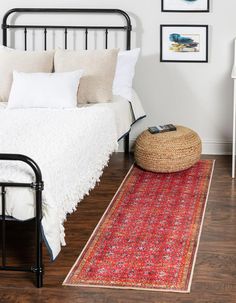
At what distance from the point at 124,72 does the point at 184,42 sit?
56 centimetres

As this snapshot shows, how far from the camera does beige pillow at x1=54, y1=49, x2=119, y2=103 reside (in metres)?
5.53

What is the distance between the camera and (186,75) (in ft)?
20.0

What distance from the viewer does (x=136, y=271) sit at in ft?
11.8

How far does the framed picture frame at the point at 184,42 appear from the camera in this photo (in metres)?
6.00

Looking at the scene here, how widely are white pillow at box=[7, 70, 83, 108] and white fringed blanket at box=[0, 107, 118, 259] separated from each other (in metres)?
0.16

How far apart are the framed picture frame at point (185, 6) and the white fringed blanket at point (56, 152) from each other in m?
1.24

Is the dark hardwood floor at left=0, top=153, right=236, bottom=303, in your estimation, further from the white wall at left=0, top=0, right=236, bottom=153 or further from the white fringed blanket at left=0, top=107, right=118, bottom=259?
the white wall at left=0, top=0, right=236, bottom=153

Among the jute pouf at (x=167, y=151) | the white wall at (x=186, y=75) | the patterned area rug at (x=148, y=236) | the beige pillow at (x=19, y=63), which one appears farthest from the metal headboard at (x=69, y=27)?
the patterned area rug at (x=148, y=236)

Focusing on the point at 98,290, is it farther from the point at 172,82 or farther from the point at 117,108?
the point at 172,82

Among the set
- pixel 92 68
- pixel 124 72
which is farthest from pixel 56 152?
pixel 124 72

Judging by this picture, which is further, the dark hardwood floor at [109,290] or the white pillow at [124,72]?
the white pillow at [124,72]

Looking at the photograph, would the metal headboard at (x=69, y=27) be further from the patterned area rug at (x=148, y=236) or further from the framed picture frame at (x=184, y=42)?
the patterned area rug at (x=148, y=236)

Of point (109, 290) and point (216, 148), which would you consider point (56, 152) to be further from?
point (216, 148)

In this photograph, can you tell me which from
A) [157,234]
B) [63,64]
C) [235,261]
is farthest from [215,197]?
[63,64]
